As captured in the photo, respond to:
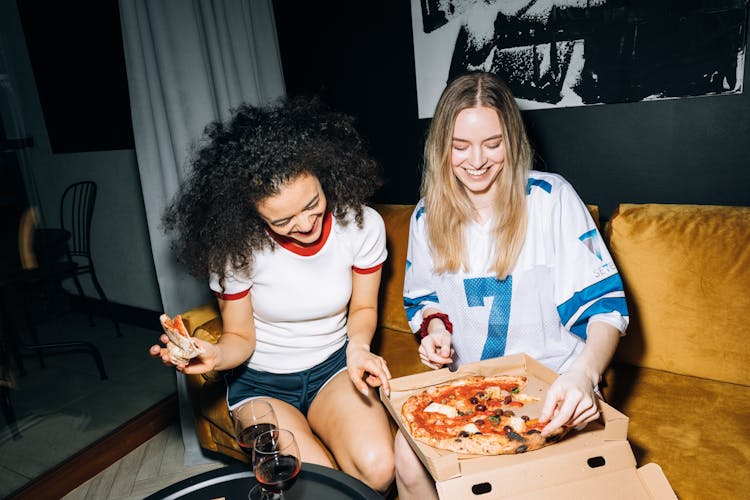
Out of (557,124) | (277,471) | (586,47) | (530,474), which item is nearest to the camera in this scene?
(530,474)

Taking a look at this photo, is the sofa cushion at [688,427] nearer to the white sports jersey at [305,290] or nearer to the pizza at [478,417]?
the pizza at [478,417]

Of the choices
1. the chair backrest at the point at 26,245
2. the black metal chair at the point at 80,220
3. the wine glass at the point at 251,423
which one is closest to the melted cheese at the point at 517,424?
the wine glass at the point at 251,423

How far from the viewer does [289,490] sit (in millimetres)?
1225

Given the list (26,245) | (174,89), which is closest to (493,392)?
(174,89)

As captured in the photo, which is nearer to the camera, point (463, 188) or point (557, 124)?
point (463, 188)

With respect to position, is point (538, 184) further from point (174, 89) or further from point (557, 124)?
point (174, 89)

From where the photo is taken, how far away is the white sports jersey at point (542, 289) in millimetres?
1406

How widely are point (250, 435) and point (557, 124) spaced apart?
1.78 metres

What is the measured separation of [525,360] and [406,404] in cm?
33

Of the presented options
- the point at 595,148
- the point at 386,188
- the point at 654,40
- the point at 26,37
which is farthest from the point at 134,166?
the point at 654,40

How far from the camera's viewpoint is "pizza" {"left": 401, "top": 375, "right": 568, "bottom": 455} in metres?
1.05

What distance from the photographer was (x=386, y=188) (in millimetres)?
2889

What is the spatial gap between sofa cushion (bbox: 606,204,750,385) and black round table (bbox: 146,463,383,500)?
119 centimetres

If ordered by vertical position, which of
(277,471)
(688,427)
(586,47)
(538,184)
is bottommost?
(688,427)
